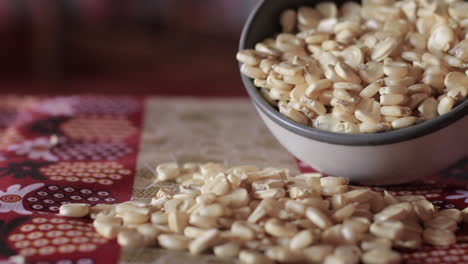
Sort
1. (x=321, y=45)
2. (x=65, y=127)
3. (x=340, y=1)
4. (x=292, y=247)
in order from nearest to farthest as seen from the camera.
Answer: (x=292, y=247) → (x=321, y=45) → (x=340, y=1) → (x=65, y=127)

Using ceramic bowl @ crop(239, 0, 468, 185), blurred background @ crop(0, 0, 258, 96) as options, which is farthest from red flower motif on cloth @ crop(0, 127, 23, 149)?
blurred background @ crop(0, 0, 258, 96)

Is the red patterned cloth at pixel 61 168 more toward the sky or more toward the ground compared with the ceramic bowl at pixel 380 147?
more toward the ground

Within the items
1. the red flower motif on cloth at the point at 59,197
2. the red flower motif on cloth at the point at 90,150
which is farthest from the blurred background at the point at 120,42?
the red flower motif on cloth at the point at 59,197

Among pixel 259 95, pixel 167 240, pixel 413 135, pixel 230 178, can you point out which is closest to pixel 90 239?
pixel 167 240

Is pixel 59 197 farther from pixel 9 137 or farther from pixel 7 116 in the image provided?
pixel 7 116

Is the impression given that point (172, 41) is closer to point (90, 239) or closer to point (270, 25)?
point (270, 25)

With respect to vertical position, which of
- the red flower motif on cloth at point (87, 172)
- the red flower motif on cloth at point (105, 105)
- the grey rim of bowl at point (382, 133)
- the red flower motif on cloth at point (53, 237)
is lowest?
the red flower motif on cloth at point (53, 237)

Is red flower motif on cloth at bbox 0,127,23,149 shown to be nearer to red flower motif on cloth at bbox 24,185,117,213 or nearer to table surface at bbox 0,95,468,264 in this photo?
table surface at bbox 0,95,468,264

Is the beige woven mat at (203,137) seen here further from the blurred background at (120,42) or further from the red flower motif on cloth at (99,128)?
the blurred background at (120,42)
